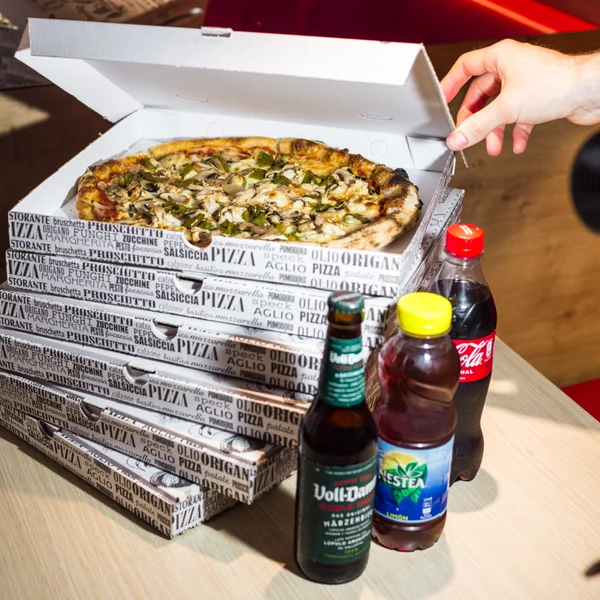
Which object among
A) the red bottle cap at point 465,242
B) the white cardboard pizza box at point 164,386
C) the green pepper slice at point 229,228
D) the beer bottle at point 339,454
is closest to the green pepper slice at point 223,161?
the green pepper slice at point 229,228

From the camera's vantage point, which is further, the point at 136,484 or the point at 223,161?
the point at 223,161

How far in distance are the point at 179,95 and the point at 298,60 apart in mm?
359

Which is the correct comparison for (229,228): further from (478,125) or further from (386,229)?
(478,125)

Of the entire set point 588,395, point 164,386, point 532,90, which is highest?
point 532,90

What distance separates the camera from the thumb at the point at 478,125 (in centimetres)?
119

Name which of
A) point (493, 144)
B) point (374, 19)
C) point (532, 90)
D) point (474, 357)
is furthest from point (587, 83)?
point (374, 19)

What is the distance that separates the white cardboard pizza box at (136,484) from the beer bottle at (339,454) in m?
0.18

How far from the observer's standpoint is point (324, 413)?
2.81 feet

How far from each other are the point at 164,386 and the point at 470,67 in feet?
2.56

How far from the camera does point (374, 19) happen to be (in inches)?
83.5

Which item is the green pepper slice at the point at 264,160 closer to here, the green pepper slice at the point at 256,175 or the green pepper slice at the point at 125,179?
the green pepper slice at the point at 256,175

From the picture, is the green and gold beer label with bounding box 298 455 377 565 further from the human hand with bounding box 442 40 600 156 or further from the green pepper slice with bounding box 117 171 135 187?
the green pepper slice with bounding box 117 171 135 187

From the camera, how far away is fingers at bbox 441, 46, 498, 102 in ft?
4.44

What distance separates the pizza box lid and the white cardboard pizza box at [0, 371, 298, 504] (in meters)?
0.49
